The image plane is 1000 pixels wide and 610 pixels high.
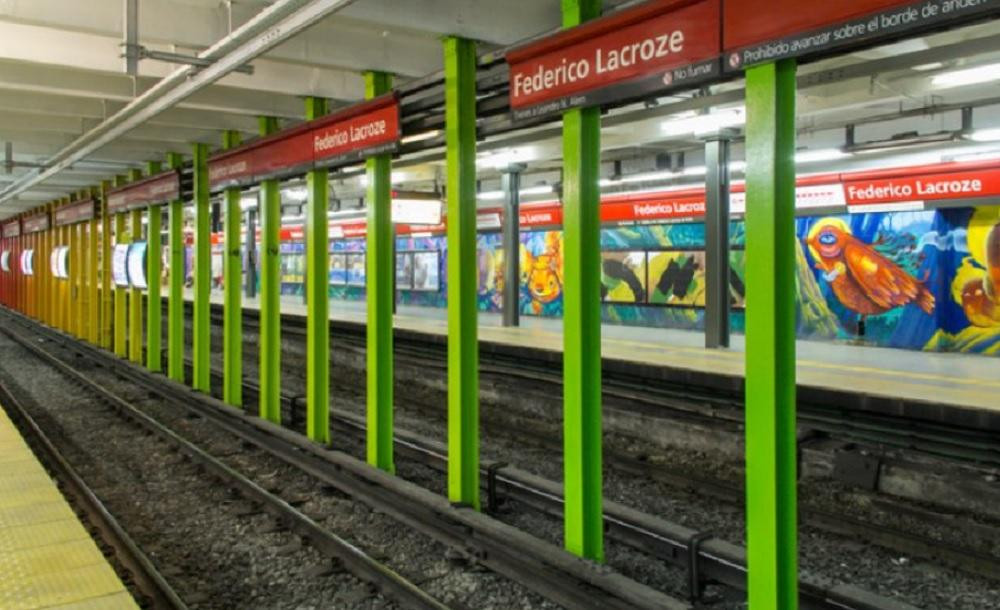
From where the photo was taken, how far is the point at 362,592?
4789 millimetres

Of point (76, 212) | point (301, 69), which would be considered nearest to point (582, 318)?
point (301, 69)

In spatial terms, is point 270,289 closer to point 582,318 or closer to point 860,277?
point 582,318

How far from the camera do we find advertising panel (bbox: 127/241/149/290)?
468 inches

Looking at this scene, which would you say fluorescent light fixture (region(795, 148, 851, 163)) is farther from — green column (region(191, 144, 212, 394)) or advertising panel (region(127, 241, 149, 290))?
advertising panel (region(127, 241, 149, 290))

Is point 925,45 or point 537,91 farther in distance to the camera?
point 925,45

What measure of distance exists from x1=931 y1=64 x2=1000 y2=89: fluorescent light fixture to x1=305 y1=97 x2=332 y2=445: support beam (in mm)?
5913

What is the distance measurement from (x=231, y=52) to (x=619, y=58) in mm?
2961

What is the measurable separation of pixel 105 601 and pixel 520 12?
4.13 meters

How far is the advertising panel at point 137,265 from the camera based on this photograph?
11.9 m

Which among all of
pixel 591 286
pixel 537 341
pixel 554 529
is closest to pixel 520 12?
pixel 591 286

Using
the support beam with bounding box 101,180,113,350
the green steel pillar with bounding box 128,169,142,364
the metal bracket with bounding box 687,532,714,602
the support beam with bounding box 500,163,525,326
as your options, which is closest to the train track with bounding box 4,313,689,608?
the metal bracket with bounding box 687,532,714,602

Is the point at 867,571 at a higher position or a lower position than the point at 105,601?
lower

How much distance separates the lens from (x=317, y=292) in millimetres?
7617

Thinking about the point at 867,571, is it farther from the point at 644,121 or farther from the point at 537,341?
the point at 537,341
